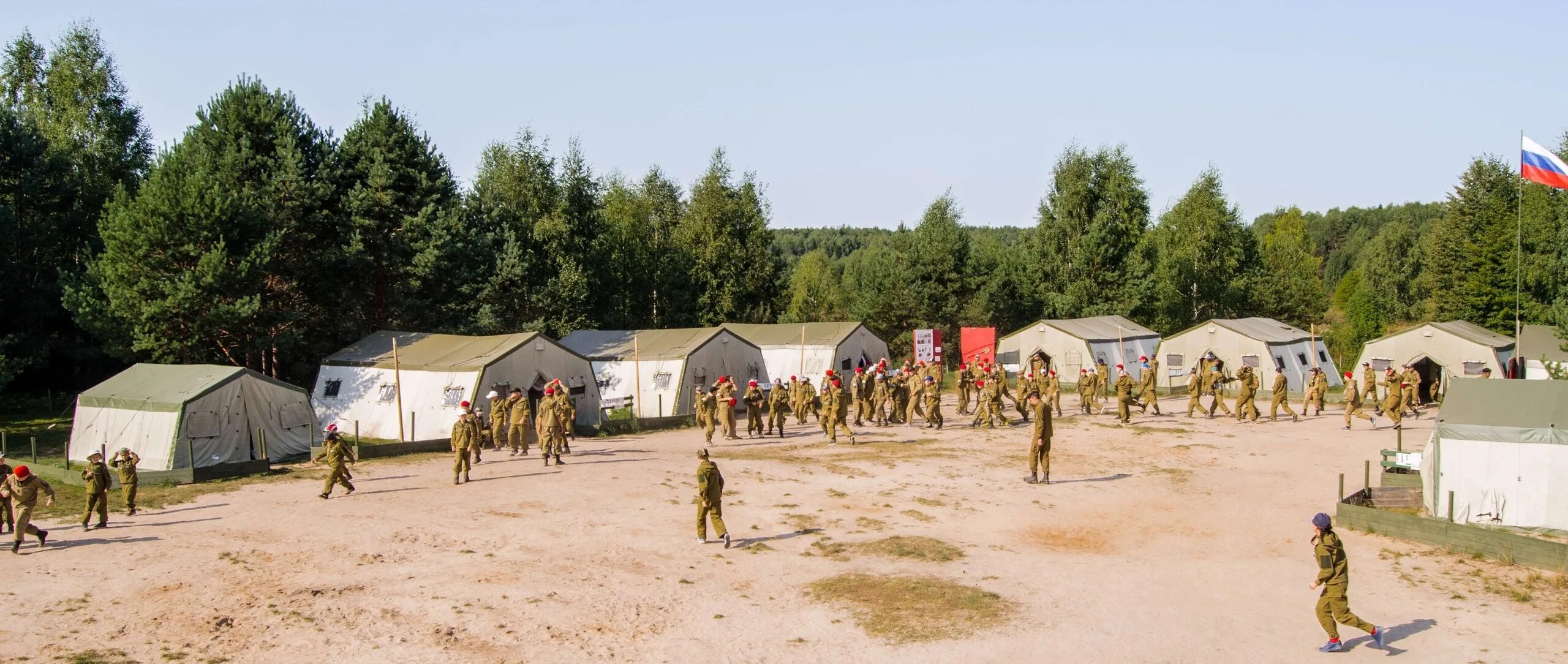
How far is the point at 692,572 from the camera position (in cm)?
1411

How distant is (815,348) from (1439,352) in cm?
2187

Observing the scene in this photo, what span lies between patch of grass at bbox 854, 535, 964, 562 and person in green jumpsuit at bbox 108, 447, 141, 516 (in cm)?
1178

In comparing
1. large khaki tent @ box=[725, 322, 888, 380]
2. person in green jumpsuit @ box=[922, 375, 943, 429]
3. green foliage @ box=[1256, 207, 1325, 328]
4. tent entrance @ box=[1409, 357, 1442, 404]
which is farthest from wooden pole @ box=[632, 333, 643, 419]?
green foliage @ box=[1256, 207, 1325, 328]

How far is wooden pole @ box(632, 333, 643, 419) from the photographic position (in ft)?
107

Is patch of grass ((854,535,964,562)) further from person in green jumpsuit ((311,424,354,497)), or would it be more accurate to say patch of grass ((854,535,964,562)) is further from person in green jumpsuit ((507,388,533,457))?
person in green jumpsuit ((507,388,533,457))

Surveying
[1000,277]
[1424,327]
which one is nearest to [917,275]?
[1000,277]

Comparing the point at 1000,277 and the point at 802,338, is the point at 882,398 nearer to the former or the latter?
the point at 802,338

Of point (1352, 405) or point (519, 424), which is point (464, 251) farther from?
point (1352, 405)

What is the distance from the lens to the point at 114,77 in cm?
4184

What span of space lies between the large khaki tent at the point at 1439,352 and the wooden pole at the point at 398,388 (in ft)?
105

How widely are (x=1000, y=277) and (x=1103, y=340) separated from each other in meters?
14.1

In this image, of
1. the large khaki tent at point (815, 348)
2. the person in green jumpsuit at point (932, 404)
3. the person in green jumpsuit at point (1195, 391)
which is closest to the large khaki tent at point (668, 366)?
the large khaki tent at point (815, 348)

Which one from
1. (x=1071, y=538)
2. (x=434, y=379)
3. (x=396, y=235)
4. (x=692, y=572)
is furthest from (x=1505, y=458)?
(x=396, y=235)

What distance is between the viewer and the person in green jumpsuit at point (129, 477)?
16.9 m
